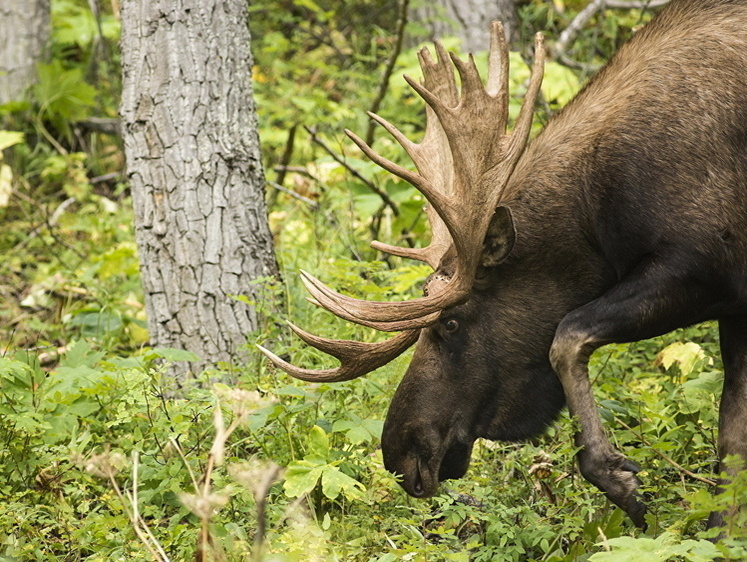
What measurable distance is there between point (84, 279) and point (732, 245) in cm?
434

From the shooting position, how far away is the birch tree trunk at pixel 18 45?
9414mm

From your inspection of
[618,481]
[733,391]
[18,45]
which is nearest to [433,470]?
[618,481]

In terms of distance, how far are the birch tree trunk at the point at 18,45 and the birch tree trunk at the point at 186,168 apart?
4.65m

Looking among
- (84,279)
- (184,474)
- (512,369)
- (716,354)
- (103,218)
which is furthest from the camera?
(103,218)

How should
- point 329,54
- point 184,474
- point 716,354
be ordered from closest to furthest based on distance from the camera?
1. point 184,474
2. point 716,354
3. point 329,54

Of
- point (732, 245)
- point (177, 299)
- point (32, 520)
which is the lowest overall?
point (32, 520)

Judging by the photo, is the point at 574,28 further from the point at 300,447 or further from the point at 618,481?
the point at 618,481

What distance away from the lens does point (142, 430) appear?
14.2 ft

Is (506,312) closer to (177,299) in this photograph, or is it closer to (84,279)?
(177,299)

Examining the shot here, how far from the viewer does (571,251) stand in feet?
13.2

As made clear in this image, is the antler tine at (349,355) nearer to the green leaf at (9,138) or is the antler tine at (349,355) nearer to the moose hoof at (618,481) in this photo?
the moose hoof at (618,481)

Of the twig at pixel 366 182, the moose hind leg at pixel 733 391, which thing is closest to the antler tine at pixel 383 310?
the moose hind leg at pixel 733 391

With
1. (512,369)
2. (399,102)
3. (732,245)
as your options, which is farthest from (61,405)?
(399,102)

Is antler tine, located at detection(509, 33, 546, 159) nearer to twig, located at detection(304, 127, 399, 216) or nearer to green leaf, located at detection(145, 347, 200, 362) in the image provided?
green leaf, located at detection(145, 347, 200, 362)
